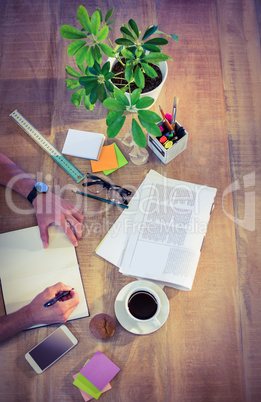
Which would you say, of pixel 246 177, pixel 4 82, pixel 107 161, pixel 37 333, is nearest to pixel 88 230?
pixel 107 161

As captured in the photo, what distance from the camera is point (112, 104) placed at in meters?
1.07

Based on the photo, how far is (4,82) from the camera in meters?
1.52

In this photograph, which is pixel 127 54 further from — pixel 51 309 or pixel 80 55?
pixel 51 309

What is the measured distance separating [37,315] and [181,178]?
2.28ft

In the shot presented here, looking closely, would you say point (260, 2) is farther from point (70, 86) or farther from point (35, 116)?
point (35, 116)

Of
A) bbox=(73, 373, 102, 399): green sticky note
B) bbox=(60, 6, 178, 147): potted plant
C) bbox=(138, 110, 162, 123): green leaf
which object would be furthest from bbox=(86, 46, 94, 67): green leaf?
bbox=(73, 373, 102, 399): green sticky note

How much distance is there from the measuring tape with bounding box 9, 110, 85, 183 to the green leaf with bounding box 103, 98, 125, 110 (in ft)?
1.17

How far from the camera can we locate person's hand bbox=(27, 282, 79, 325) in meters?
1.17

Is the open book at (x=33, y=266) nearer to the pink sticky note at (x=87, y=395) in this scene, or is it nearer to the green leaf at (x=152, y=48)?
the pink sticky note at (x=87, y=395)

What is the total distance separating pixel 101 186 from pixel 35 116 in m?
0.42

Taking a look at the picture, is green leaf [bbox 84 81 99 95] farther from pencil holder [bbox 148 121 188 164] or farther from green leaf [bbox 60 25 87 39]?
pencil holder [bbox 148 121 188 164]

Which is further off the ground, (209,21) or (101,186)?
(209,21)

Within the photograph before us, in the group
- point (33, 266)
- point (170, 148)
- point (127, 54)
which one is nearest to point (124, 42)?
point (127, 54)

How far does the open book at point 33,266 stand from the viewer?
123cm
